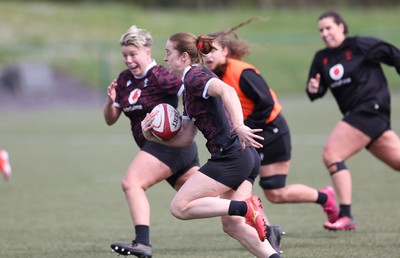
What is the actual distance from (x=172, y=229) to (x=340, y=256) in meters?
2.04

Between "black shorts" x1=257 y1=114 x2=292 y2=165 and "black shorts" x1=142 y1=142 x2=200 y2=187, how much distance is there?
828 mm

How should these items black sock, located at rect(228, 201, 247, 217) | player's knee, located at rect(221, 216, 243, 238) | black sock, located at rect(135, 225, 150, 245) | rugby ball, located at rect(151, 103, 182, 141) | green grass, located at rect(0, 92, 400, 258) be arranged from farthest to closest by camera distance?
green grass, located at rect(0, 92, 400, 258)
black sock, located at rect(135, 225, 150, 245)
rugby ball, located at rect(151, 103, 182, 141)
player's knee, located at rect(221, 216, 243, 238)
black sock, located at rect(228, 201, 247, 217)

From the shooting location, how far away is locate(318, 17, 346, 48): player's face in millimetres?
7422

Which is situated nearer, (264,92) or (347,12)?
(264,92)

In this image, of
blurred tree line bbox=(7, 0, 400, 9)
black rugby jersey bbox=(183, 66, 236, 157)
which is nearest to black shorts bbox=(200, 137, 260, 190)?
black rugby jersey bbox=(183, 66, 236, 157)

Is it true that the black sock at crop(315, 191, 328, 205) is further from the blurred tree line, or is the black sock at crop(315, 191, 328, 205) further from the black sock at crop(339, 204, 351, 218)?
the blurred tree line

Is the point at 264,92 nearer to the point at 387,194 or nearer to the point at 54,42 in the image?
the point at 387,194

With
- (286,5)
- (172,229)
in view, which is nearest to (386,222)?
(172,229)

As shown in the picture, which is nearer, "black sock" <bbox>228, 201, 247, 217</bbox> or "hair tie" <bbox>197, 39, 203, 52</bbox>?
"black sock" <bbox>228, 201, 247, 217</bbox>

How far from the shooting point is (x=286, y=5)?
43.8 m

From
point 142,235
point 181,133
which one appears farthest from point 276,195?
point 181,133

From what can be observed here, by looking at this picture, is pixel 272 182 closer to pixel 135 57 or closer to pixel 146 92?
pixel 146 92

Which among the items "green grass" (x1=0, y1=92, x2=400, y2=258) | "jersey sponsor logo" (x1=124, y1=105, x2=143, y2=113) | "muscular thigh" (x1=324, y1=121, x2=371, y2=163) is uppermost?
"jersey sponsor logo" (x1=124, y1=105, x2=143, y2=113)

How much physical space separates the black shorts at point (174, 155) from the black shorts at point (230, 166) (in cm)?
93
